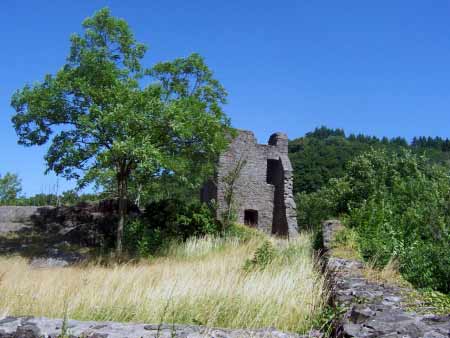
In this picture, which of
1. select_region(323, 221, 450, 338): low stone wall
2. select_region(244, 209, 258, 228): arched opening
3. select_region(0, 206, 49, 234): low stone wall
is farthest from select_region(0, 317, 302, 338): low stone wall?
select_region(244, 209, 258, 228): arched opening

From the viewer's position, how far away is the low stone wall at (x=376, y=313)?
3.90 metres

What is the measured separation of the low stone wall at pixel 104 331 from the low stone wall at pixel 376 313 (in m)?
0.63

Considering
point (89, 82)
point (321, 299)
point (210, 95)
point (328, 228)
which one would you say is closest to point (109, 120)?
point (89, 82)

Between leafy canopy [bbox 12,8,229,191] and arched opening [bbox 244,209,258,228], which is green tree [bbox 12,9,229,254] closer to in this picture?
leafy canopy [bbox 12,8,229,191]

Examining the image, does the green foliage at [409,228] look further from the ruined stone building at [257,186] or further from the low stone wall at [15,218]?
the low stone wall at [15,218]

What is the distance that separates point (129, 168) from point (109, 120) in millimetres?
2325

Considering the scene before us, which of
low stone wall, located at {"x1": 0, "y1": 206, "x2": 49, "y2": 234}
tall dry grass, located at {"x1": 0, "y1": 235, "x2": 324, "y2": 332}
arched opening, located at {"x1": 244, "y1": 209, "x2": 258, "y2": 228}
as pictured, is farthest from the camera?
arched opening, located at {"x1": 244, "y1": 209, "x2": 258, "y2": 228}

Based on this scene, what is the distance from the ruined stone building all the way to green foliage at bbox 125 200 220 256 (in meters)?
3.95

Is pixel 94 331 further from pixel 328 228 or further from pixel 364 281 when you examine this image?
pixel 328 228

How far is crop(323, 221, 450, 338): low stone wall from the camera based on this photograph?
12.8ft

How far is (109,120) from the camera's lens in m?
11.0

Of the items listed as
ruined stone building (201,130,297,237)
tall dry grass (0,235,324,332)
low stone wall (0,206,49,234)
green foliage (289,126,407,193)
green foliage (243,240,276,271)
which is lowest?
tall dry grass (0,235,324,332)

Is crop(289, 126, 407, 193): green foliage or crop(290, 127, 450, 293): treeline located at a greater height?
crop(289, 126, 407, 193): green foliage

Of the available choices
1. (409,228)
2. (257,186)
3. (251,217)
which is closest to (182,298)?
(409,228)
